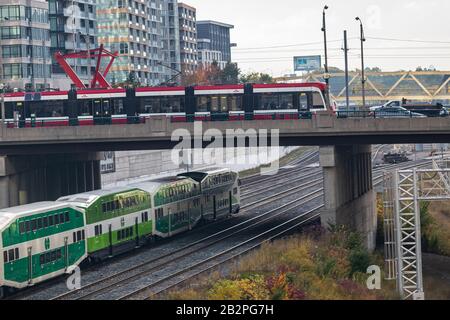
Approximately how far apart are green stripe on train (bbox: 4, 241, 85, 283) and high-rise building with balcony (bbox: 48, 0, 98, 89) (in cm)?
8606

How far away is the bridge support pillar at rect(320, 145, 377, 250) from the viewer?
5762 cm

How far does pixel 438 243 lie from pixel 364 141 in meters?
17.5

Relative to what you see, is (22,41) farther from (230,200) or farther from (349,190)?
(349,190)

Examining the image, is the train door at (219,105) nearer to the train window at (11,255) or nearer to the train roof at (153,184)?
the train roof at (153,184)

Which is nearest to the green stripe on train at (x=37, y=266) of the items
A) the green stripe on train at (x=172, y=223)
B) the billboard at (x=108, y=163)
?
the green stripe on train at (x=172, y=223)

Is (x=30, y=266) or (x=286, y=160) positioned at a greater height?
(x=30, y=266)

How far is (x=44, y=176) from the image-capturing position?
65.9m

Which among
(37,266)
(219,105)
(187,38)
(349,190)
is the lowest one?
(37,266)

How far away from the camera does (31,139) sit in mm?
57938

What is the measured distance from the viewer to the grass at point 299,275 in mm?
36156

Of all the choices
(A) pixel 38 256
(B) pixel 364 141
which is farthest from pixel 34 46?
(A) pixel 38 256

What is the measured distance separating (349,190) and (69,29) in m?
79.9

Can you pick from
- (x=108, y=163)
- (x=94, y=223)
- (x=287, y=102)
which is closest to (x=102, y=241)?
(x=94, y=223)
